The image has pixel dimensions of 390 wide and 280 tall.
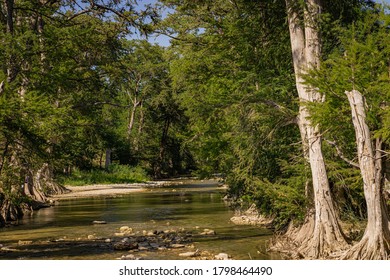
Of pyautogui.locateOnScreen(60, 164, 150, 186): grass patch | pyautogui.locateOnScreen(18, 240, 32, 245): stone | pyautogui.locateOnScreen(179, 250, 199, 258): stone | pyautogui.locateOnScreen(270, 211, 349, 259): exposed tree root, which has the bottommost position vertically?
pyautogui.locateOnScreen(179, 250, 199, 258): stone

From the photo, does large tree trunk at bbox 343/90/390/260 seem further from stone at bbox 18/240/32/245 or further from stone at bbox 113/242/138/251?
stone at bbox 18/240/32/245

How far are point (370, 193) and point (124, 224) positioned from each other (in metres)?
11.7

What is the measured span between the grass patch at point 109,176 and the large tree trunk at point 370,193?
3392 centimetres

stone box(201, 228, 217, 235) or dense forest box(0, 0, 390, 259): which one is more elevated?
dense forest box(0, 0, 390, 259)

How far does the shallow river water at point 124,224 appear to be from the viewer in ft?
44.3

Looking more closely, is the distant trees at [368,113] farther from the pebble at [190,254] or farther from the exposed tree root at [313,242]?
→ the pebble at [190,254]

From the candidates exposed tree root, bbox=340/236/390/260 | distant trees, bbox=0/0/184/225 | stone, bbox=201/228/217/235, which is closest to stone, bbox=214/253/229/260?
exposed tree root, bbox=340/236/390/260

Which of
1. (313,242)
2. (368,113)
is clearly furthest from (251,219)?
(368,113)

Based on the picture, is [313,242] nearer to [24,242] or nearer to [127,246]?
[127,246]

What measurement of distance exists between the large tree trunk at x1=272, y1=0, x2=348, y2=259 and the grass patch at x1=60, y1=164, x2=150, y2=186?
3097 cm

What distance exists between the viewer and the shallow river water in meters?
13.5

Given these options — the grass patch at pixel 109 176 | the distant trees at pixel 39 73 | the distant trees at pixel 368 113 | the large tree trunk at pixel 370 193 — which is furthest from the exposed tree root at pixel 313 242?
the grass patch at pixel 109 176

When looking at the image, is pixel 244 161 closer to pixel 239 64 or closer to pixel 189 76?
pixel 239 64

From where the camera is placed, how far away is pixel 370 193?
979cm
